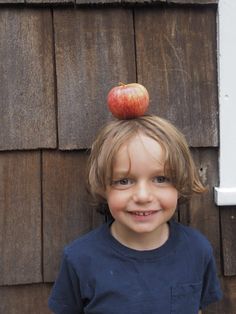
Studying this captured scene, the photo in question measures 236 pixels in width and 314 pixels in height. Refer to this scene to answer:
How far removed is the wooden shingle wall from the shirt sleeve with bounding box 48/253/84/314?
13cm

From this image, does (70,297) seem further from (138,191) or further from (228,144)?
(228,144)

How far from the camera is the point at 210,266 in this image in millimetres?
1354

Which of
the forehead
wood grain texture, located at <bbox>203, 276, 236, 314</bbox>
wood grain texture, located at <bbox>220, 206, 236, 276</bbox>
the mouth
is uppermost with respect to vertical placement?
the forehead

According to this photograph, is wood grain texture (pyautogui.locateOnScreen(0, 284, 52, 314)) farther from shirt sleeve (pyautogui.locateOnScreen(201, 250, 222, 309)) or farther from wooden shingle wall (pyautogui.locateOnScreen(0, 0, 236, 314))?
shirt sleeve (pyautogui.locateOnScreen(201, 250, 222, 309))

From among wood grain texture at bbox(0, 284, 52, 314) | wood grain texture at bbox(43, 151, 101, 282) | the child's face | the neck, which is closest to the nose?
the child's face

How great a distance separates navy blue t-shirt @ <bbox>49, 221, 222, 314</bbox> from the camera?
1248mm

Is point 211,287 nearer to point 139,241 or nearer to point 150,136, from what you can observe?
point 139,241

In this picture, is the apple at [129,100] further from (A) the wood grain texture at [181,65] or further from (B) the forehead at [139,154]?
(A) the wood grain texture at [181,65]

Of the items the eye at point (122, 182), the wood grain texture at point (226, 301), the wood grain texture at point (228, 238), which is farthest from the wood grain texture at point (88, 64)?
the wood grain texture at point (226, 301)

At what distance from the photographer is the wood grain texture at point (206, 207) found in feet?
4.76

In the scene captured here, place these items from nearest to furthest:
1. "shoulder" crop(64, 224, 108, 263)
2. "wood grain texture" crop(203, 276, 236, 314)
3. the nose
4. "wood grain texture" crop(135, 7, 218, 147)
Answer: the nose, "shoulder" crop(64, 224, 108, 263), "wood grain texture" crop(135, 7, 218, 147), "wood grain texture" crop(203, 276, 236, 314)

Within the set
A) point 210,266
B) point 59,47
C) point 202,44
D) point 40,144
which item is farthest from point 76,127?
point 210,266

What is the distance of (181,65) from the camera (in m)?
1.40

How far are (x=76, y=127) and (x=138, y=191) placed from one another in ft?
1.07
